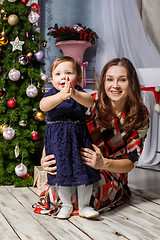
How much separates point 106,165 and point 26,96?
105cm

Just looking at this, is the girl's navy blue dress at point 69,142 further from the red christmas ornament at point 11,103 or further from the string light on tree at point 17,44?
the string light on tree at point 17,44

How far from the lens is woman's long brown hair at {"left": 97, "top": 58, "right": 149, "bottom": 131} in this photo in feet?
6.42

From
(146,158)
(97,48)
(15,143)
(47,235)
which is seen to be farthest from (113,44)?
(47,235)

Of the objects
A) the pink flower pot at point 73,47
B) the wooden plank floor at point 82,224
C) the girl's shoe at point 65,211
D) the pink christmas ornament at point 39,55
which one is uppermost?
the pink flower pot at point 73,47

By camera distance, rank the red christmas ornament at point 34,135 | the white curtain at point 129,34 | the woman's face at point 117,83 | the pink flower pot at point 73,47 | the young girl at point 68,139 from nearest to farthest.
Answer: the young girl at point 68,139, the woman's face at point 117,83, the red christmas ornament at point 34,135, the white curtain at point 129,34, the pink flower pot at point 73,47

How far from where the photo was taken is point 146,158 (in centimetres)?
A: 343

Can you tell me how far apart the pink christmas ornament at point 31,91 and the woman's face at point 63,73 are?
0.78 m

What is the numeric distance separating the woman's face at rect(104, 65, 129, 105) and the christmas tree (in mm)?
745

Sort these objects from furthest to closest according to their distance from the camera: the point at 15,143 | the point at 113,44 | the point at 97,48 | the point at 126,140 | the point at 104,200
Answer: the point at 97,48 → the point at 113,44 → the point at 15,143 → the point at 126,140 → the point at 104,200

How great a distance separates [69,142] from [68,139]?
16mm

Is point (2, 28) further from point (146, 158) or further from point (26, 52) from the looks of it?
point (146, 158)

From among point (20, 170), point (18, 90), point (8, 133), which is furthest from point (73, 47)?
point (20, 170)

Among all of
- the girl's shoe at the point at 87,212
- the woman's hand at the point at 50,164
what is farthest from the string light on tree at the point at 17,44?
the girl's shoe at the point at 87,212

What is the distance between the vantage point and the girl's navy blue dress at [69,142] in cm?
171
